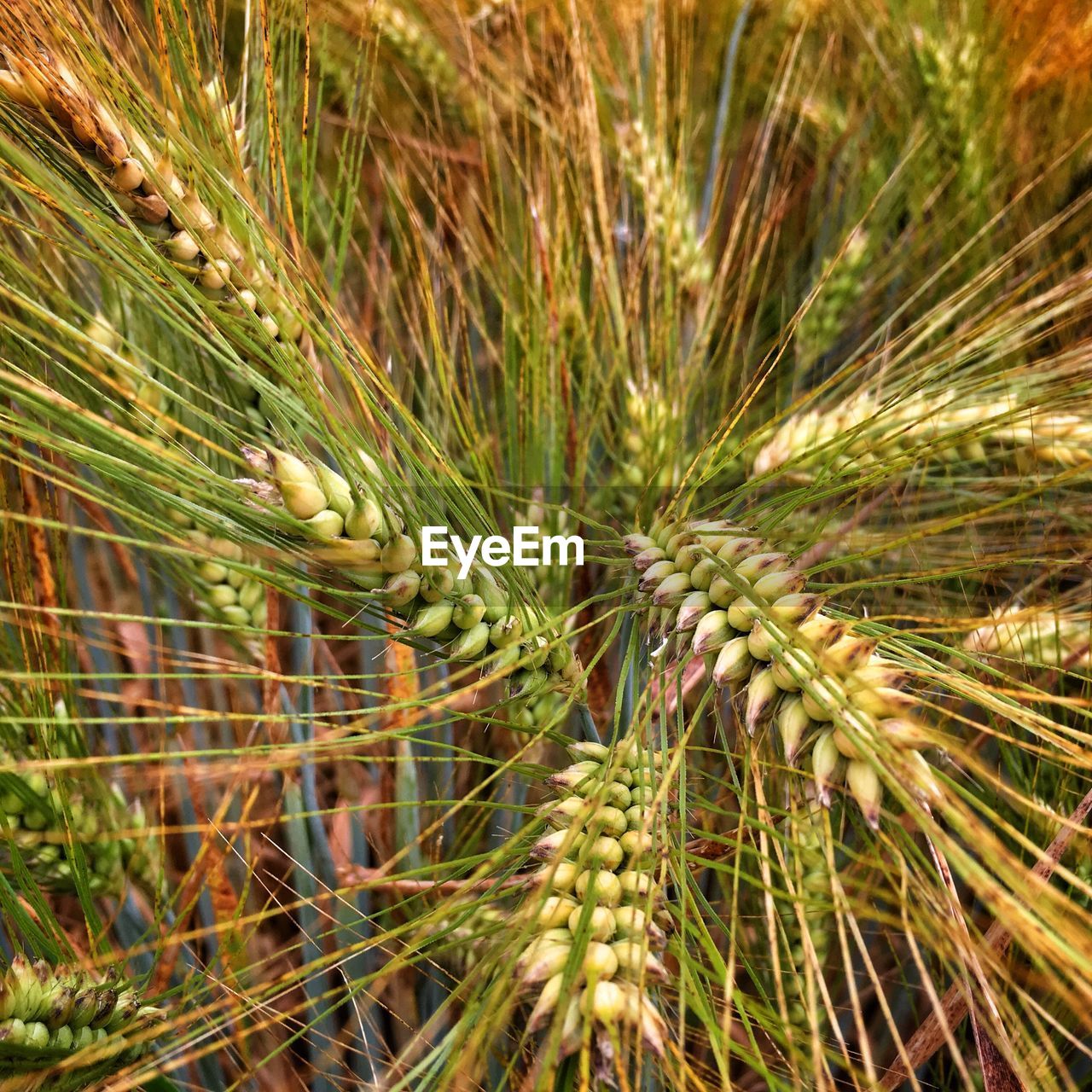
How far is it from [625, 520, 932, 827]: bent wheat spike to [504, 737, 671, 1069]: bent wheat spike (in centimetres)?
5

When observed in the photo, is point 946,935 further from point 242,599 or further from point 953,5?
point 953,5

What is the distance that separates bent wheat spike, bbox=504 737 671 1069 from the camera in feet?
0.98

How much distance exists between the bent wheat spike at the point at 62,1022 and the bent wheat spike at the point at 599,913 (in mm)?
164

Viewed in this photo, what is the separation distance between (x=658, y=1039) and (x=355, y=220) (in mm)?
799

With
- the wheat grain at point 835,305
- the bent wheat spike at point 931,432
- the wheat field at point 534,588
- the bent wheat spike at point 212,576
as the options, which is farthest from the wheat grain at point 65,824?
the wheat grain at point 835,305

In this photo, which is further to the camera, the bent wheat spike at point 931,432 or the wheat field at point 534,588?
the bent wheat spike at point 931,432

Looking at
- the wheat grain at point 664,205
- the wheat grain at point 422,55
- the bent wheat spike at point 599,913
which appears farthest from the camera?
the wheat grain at point 422,55

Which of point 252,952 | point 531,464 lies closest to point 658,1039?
point 531,464

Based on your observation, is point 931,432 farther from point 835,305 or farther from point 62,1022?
point 62,1022

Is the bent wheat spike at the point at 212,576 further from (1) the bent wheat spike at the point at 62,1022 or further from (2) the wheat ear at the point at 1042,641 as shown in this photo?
(2) the wheat ear at the point at 1042,641

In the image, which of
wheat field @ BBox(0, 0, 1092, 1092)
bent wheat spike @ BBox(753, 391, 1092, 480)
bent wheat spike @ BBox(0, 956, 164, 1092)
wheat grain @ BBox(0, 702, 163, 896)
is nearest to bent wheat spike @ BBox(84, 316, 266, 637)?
wheat field @ BBox(0, 0, 1092, 1092)

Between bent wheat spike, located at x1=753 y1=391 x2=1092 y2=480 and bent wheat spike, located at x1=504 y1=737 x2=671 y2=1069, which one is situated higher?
bent wheat spike, located at x1=753 y1=391 x2=1092 y2=480

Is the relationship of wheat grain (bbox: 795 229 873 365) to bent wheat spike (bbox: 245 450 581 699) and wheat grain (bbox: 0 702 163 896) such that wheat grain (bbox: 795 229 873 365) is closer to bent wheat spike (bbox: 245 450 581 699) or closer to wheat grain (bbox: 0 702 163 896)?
bent wheat spike (bbox: 245 450 581 699)

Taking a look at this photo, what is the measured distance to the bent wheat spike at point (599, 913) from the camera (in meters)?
0.30
